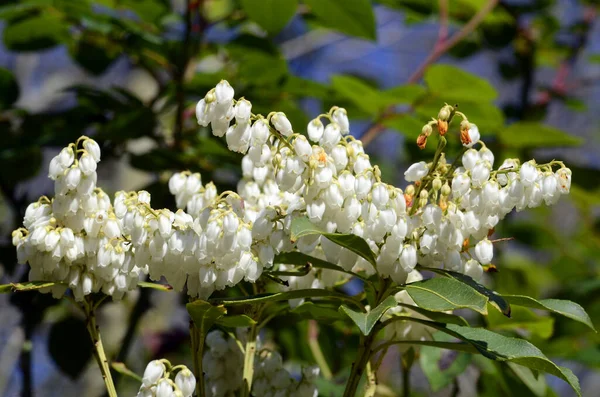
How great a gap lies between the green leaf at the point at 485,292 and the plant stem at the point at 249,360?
34 centimetres

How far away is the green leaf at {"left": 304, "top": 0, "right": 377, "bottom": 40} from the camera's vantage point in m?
1.79

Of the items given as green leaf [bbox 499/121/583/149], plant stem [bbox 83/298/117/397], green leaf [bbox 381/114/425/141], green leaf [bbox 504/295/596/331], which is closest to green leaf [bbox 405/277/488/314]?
green leaf [bbox 504/295/596/331]

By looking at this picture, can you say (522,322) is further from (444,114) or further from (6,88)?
(6,88)

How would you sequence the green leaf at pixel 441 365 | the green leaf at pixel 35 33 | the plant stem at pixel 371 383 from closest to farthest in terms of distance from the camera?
the plant stem at pixel 371 383
the green leaf at pixel 441 365
the green leaf at pixel 35 33

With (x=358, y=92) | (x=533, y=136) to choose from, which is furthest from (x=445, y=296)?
(x=533, y=136)

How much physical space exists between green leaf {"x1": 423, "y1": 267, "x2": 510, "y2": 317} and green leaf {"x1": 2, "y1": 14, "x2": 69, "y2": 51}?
5.10 ft

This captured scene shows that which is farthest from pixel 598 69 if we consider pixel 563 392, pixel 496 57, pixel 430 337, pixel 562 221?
pixel 430 337

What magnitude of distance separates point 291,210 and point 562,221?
830 centimetres

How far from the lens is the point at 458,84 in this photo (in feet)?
6.37

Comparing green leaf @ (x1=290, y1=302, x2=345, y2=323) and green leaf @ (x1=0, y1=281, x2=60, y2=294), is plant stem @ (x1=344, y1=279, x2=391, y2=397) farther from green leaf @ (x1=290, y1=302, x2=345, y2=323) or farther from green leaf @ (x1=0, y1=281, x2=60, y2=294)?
green leaf @ (x1=0, y1=281, x2=60, y2=294)

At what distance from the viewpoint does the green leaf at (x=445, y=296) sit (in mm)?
940

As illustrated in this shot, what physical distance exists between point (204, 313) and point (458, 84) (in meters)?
1.20

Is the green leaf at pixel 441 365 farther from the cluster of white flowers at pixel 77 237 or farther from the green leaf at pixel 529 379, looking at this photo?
the cluster of white flowers at pixel 77 237

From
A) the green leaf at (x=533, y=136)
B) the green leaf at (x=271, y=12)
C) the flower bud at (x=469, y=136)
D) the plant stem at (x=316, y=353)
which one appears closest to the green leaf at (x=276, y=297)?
the flower bud at (x=469, y=136)
